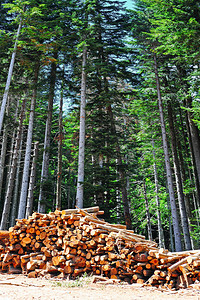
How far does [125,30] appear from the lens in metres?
16.5

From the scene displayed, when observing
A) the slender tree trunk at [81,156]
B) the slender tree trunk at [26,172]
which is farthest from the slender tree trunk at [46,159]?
the slender tree trunk at [81,156]

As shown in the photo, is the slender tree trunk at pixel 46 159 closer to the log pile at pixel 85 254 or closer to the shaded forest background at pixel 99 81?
the shaded forest background at pixel 99 81

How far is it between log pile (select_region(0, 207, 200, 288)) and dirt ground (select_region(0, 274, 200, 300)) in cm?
41

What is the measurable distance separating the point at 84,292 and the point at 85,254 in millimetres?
1555

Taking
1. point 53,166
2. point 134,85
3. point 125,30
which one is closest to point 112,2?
point 125,30

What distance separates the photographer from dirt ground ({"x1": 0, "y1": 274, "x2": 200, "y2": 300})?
4.43 meters

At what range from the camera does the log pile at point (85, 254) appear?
5.51m

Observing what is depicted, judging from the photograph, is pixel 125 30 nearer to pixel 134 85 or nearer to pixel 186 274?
pixel 134 85

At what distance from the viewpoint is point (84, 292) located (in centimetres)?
480

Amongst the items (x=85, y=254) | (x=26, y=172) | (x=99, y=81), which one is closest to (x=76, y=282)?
(x=85, y=254)

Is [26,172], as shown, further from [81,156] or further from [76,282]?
[76,282]

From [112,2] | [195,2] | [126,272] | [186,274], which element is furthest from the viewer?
[112,2]

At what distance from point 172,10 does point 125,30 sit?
6.37 metres

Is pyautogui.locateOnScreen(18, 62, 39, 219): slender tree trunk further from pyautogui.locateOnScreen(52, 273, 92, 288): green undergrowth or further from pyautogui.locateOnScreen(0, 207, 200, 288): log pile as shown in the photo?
pyautogui.locateOnScreen(52, 273, 92, 288): green undergrowth
